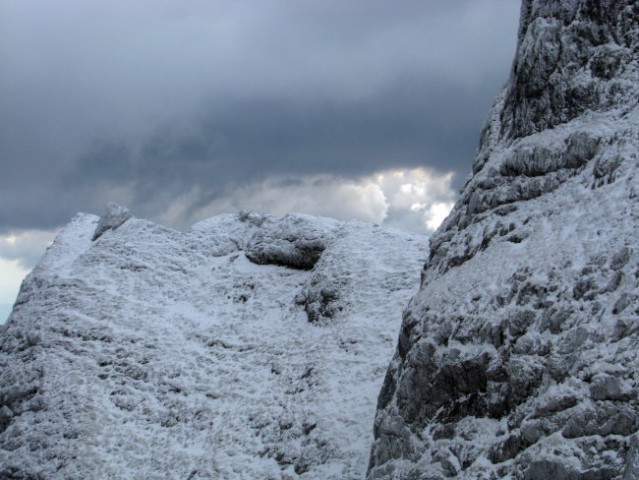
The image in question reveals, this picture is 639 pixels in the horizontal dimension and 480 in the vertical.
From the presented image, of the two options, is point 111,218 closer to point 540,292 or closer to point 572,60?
point 572,60

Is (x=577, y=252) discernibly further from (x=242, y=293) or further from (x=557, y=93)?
(x=242, y=293)

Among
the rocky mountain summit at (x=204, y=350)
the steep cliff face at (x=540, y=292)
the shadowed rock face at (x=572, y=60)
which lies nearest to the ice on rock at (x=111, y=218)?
the rocky mountain summit at (x=204, y=350)

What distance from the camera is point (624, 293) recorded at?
1788 cm

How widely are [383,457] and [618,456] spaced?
27.8 feet

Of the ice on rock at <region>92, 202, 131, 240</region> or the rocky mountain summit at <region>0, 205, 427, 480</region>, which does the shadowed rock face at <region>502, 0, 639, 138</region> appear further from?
the ice on rock at <region>92, 202, 131, 240</region>

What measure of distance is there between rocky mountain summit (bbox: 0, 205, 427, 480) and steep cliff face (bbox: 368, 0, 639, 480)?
6.38 m

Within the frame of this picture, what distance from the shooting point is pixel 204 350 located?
1375 inches

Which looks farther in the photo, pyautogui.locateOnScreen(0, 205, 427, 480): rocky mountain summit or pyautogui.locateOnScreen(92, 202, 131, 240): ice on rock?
pyautogui.locateOnScreen(92, 202, 131, 240): ice on rock

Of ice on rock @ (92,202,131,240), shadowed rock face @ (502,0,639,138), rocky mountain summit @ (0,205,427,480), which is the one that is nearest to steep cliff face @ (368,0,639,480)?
shadowed rock face @ (502,0,639,138)

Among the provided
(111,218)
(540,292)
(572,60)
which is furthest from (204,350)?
(572,60)

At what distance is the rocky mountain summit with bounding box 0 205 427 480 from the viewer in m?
28.1

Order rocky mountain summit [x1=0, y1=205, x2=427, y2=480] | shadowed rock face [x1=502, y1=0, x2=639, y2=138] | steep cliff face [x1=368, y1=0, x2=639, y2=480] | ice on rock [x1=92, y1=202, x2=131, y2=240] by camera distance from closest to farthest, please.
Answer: steep cliff face [x1=368, y1=0, x2=639, y2=480]
shadowed rock face [x1=502, y1=0, x2=639, y2=138]
rocky mountain summit [x1=0, y1=205, x2=427, y2=480]
ice on rock [x1=92, y1=202, x2=131, y2=240]

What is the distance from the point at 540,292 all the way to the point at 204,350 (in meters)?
19.5

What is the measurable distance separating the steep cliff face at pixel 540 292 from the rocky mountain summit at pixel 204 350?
638cm
